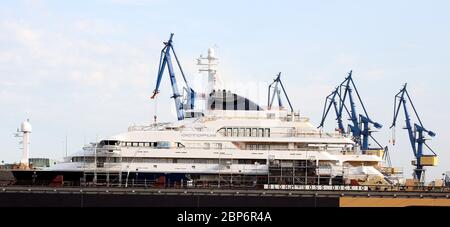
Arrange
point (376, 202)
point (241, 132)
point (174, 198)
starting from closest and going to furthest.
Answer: point (174, 198)
point (376, 202)
point (241, 132)

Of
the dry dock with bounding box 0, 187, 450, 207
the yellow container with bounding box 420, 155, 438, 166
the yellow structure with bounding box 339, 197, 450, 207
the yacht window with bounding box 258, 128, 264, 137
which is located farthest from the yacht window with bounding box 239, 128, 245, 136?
the yellow container with bounding box 420, 155, 438, 166

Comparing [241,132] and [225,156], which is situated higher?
[241,132]

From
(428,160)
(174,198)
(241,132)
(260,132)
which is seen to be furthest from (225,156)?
(428,160)

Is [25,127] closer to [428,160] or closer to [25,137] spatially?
[25,137]

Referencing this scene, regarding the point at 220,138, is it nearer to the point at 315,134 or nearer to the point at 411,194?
the point at 315,134

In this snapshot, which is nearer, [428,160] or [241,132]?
[241,132]

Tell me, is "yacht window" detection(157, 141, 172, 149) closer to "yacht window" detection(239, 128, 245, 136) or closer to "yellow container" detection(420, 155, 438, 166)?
"yacht window" detection(239, 128, 245, 136)

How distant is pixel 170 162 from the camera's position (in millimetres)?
65875

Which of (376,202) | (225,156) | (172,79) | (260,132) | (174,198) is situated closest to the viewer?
(174,198)

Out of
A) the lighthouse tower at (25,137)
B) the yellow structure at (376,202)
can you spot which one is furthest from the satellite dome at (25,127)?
the yellow structure at (376,202)

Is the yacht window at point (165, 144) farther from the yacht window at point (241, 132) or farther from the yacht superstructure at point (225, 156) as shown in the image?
the yacht window at point (241, 132)
